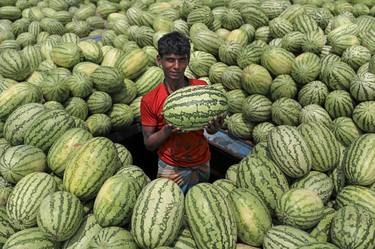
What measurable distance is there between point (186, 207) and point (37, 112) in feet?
7.12

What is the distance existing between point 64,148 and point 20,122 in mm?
799

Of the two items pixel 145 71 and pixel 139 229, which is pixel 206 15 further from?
pixel 139 229

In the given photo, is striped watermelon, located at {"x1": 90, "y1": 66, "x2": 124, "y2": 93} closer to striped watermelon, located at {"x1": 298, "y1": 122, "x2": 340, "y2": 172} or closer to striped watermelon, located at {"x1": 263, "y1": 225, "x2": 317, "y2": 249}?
striped watermelon, located at {"x1": 298, "y1": 122, "x2": 340, "y2": 172}

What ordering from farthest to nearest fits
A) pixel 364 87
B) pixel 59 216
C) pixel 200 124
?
1. pixel 364 87
2. pixel 200 124
3. pixel 59 216

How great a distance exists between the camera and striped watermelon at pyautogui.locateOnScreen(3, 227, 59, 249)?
2.58 m

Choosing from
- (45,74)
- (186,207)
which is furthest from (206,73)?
(186,207)

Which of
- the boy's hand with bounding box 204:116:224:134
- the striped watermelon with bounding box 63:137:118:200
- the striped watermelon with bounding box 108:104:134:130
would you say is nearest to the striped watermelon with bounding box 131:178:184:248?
the striped watermelon with bounding box 63:137:118:200

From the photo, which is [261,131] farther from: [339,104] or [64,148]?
[64,148]

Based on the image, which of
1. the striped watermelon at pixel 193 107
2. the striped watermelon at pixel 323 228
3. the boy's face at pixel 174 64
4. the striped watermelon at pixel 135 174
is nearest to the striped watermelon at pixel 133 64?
the boy's face at pixel 174 64

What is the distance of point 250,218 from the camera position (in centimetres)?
257

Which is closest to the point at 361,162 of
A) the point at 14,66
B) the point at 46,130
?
the point at 46,130

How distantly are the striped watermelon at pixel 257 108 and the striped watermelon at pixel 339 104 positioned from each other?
32.1 inches

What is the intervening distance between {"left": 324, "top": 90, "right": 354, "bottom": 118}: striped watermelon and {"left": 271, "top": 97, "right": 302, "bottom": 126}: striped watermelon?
399 millimetres

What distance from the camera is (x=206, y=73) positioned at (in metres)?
6.04
